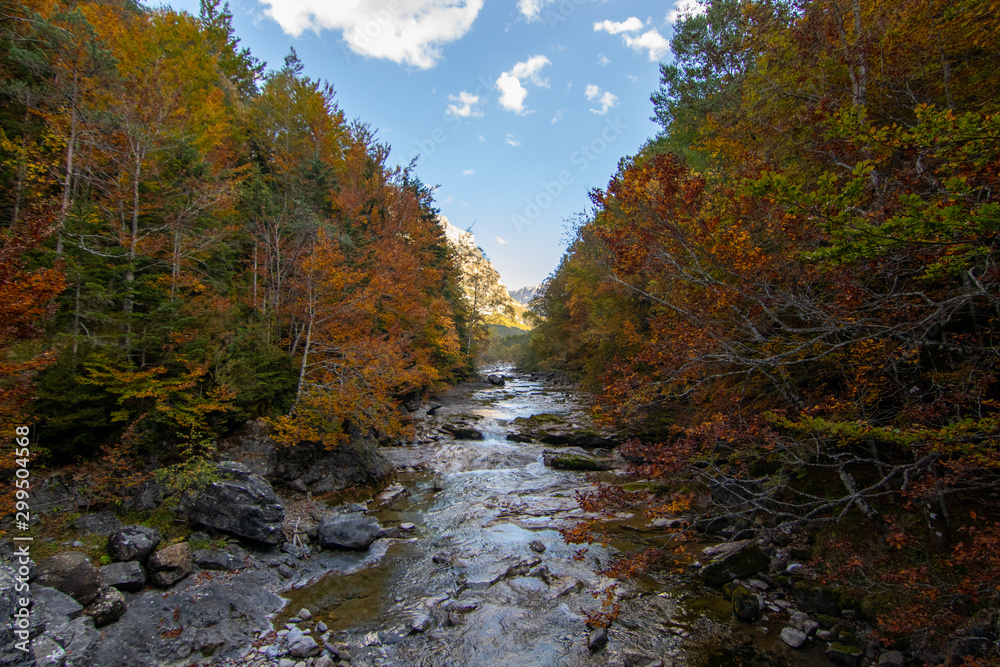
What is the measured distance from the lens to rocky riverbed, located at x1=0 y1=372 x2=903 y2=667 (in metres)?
5.66

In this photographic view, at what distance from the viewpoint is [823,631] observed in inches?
Result: 232

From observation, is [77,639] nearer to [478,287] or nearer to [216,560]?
[216,560]

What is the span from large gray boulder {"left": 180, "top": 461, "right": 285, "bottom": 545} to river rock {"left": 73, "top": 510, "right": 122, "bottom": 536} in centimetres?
112

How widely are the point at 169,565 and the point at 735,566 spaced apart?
10.4 meters

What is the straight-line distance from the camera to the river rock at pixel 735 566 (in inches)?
289

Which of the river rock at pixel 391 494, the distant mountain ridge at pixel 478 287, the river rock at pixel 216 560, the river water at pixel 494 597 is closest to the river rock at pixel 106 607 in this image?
the river rock at pixel 216 560

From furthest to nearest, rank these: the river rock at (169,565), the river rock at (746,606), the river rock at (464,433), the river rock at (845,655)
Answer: the river rock at (464,433) → the river rock at (169,565) → the river rock at (746,606) → the river rock at (845,655)

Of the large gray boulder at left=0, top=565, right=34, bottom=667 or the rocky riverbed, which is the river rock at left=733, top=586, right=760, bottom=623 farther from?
the large gray boulder at left=0, top=565, right=34, bottom=667

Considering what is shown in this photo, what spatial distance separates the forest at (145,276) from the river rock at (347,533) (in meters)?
3.60

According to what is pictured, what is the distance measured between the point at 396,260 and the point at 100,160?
11.6 m

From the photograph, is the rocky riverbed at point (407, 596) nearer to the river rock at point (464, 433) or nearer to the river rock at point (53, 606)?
the river rock at point (53, 606)

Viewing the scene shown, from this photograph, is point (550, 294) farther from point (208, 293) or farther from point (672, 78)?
point (208, 293)

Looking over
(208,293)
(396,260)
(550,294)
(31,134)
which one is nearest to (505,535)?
(208,293)

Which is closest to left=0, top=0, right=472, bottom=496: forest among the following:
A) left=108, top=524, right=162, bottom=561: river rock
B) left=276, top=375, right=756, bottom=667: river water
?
left=108, top=524, right=162, bottom=561: river rock
